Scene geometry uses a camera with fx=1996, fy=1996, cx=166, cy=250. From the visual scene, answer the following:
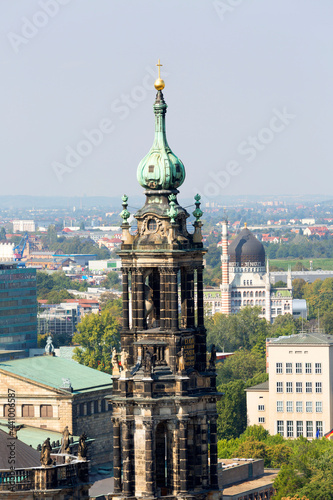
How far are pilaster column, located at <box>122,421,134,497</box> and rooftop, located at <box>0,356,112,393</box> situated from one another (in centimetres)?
5938

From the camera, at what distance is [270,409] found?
19338 centimetres

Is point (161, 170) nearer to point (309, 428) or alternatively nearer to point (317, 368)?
point (317, 368)

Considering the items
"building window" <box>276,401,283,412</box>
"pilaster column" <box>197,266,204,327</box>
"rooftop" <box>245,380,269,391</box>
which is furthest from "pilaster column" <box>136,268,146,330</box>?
"building window" <box>276,401,283,412</box>

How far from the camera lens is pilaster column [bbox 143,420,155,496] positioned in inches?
3159

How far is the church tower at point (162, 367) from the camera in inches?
3174

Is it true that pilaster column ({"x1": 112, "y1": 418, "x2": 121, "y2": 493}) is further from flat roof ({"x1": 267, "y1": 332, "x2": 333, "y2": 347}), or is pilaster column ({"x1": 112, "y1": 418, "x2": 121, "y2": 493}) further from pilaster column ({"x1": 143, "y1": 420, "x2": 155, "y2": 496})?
flat roof ({"x1": 267, "y1": 332, "x2": 333, "y2": 347})

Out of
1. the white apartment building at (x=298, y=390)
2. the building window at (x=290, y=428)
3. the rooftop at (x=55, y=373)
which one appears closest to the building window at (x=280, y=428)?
the white apartment building at (x=298, y=390)

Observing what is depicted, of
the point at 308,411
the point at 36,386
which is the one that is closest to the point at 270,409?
the point at 308,411

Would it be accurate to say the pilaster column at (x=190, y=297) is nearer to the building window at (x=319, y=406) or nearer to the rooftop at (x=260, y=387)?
the rooftop at (x=260, y=387)

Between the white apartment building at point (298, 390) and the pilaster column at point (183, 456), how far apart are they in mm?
113131

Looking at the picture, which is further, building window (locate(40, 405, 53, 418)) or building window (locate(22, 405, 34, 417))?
building window (locate(40, 405, 53, 418))

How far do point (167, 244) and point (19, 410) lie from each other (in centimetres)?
5834

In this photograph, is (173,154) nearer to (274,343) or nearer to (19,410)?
(19,410)

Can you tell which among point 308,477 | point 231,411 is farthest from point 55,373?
point 231,411
